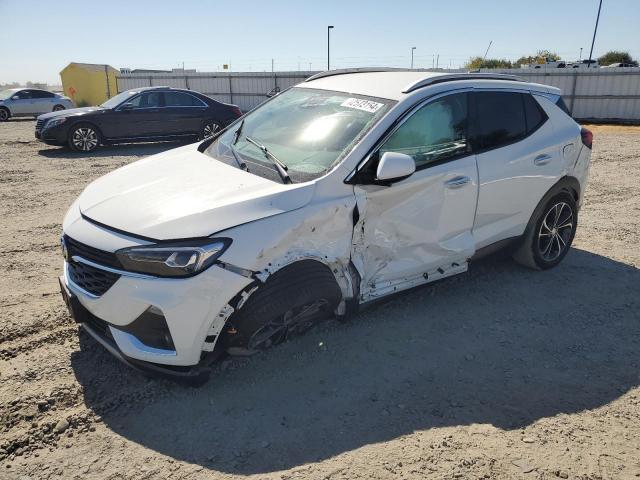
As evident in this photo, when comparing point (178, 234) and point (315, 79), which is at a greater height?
point (315, 79)

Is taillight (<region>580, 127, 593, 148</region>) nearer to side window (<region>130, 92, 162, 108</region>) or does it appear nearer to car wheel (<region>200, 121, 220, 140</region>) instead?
car wheel (<region>200, 121, 220, 140</region>)

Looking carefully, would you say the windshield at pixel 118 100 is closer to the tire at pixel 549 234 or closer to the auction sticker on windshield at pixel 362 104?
the auction sticker on windshield at pixel 362 104

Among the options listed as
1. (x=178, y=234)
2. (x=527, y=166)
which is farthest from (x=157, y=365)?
(x=527, y=166)

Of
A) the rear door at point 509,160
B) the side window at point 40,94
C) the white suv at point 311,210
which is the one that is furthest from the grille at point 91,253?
the side window at point 40,94

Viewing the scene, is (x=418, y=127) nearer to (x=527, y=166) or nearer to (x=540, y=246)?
(x=527, y=166)

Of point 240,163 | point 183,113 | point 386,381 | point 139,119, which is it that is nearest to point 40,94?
point 139,119

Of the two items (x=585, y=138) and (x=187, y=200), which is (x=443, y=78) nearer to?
(x=585, y=138)

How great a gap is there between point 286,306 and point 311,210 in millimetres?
602

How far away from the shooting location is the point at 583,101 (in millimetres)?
21203

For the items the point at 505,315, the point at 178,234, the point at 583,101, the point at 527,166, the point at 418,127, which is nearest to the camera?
the point at 178,234

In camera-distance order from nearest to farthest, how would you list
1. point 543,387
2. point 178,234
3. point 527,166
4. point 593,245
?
point 178,234 → point 543,387 → point 527,166 → point 593,245

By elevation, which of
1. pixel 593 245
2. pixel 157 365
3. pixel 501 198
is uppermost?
pixel 501 198

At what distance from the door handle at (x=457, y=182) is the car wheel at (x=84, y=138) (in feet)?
35.8

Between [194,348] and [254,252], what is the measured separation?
0.62 m
